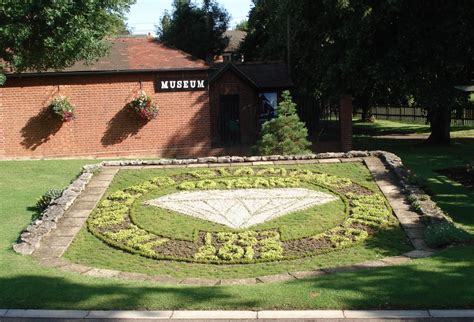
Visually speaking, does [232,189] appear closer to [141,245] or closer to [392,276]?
[141,245]

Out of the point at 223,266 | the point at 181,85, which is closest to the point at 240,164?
the point at 223,266

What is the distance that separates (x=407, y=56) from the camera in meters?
18.6

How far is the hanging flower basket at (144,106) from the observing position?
19031mm

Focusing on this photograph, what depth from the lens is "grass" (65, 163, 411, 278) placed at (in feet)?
26.8

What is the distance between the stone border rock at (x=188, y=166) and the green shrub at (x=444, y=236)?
170 mm

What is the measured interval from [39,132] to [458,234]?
1471 cm

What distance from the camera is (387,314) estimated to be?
561 cm

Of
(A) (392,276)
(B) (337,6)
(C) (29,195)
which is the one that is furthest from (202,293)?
(B) (337,6)

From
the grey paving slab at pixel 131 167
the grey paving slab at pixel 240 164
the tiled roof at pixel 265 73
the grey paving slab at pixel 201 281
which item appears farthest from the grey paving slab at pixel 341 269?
Answer: the tiled roof at pixel 265 73

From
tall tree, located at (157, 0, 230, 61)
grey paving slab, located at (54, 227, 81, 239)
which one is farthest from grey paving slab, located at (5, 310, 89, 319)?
tall tree, located at (157, 0, 230, 61)

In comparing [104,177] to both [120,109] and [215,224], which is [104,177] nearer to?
[215,224]

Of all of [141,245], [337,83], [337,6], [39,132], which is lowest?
[141,245]

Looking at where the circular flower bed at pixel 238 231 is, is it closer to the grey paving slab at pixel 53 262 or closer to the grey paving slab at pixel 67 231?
the grey paving slab at pixel 67 231

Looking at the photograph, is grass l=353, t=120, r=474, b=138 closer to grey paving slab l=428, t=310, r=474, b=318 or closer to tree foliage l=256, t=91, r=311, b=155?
tree foliage l=256, t=91, r=311, b=155
